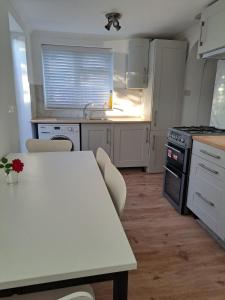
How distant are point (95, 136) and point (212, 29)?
6.83 ft

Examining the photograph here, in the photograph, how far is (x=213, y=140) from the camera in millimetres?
1981

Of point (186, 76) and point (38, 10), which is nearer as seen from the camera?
point (38, 10)

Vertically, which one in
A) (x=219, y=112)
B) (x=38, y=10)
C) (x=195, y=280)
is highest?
(x=38, y=10)

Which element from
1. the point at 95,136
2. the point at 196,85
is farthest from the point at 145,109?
the point at 95,136

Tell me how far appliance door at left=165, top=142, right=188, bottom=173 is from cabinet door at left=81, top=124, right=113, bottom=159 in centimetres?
118

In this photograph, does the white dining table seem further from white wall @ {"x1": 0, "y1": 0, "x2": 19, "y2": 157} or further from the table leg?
white wall @ {"x1": 0, "y1": 0, "x2": 19, "y2": 157}

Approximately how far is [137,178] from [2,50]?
248cm

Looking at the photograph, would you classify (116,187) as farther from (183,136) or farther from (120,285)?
(183,136)

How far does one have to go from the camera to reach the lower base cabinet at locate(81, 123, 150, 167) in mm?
3455

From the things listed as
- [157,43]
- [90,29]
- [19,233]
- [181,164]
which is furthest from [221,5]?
[19,233]

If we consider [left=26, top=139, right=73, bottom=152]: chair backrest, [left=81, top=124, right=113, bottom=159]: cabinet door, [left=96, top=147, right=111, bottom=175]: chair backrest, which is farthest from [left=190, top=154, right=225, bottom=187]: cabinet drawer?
[left=81, top=124, right=113, bottom=159]: cabinet door

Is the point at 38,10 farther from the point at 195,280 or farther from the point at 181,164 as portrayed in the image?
the point at 195,280

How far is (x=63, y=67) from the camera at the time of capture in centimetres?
367

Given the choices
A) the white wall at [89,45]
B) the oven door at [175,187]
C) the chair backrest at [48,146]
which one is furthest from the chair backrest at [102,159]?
the white wall at [89,45]
